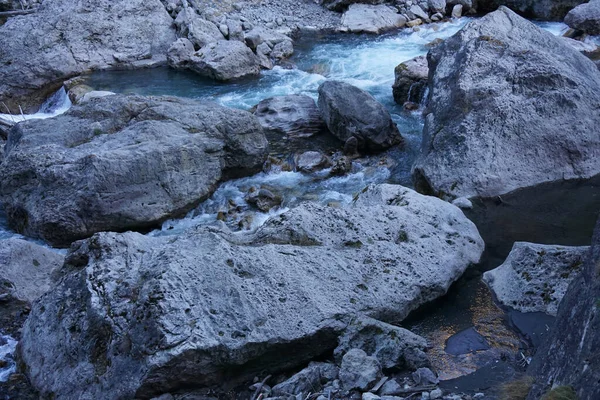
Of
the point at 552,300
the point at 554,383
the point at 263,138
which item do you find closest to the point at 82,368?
the point at 554,383

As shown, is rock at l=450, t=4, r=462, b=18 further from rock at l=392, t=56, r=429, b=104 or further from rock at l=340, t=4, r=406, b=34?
rock at l=392, t=56, r=429, b=104

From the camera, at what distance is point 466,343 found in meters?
6.79

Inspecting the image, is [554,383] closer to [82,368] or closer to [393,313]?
[393,313]

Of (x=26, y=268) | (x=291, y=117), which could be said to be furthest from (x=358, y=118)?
(x=26, y=268)

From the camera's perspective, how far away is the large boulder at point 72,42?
17938 millimetres

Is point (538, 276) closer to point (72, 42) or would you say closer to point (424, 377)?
point (424, 377)

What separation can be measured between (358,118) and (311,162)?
4.85 ft

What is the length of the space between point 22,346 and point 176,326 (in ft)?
7.32

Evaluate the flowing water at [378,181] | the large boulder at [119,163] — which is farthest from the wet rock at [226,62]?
the large boulder at [119,163]

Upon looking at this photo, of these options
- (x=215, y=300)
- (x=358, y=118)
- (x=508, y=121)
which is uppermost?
(x=508, y=121)

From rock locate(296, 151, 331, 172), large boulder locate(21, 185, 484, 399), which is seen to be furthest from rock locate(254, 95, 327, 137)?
large boulder locate(21, 185, 484, 399)

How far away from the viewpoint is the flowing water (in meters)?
7.29

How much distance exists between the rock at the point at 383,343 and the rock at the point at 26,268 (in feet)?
14.0

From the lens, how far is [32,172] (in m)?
10.9
